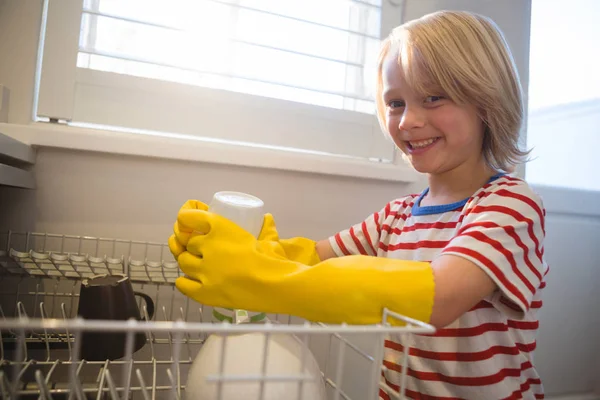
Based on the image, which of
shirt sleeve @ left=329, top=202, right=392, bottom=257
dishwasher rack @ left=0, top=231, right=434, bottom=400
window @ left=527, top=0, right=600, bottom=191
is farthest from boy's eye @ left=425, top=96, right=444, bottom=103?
window @ left=527, top=0, right=600, bottom=191

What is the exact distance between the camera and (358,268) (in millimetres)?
416

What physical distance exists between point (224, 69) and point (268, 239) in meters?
0.48

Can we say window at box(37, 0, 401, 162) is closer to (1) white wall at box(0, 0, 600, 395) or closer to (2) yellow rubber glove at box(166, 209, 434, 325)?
(1) white wall at box(0, 0, 600, 395)

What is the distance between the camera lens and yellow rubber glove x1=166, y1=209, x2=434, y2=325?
40cm

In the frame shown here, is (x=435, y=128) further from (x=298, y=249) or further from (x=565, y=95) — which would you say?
(x=565, y=95)

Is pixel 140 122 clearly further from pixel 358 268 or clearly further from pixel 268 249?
pixel 358 268

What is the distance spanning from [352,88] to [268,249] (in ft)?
2.07

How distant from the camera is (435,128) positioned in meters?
0.63

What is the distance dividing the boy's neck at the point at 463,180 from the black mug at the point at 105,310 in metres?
0.48

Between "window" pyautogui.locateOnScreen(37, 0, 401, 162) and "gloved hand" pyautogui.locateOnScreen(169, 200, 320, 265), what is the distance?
33cm

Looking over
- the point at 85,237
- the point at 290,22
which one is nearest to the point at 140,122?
the point at 85,237

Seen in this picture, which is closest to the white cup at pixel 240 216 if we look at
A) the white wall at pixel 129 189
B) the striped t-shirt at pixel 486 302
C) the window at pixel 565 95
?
the striped t-shirt at pixel 486 302

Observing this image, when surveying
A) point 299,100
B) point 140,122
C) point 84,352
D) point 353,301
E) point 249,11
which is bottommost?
point 84,352

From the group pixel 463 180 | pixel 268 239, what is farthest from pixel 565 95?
pixel 268 239
